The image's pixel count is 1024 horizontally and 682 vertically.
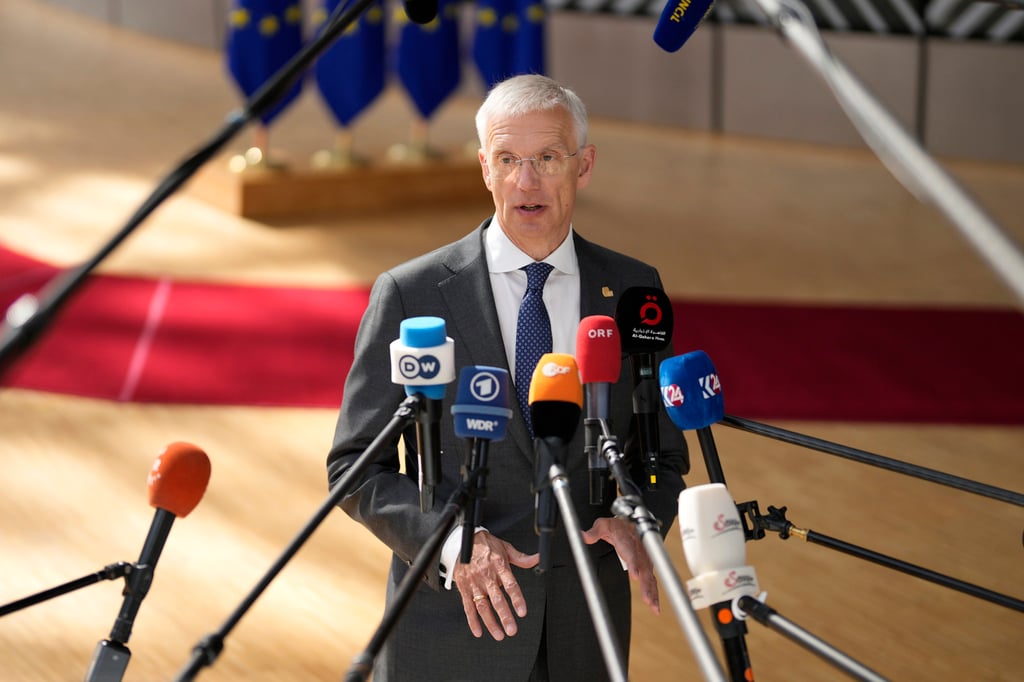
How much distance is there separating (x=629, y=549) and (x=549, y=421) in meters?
0.31

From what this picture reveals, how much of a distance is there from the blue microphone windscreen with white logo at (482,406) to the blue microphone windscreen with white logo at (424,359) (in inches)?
1.2

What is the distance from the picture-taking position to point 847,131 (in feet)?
28.1

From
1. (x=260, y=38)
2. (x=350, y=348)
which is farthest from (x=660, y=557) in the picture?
(x=260, y=38)

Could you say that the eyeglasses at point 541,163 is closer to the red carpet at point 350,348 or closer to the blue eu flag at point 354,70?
the red carpet at point 350,348

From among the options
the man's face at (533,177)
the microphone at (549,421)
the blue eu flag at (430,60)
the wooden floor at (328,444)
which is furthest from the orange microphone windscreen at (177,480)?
the blue eu flag at (430,60)

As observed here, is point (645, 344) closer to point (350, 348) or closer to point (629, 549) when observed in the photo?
point (629, 549)

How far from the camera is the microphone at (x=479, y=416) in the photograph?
59.7 inches

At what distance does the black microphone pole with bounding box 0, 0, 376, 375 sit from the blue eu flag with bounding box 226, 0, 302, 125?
5.90 meters

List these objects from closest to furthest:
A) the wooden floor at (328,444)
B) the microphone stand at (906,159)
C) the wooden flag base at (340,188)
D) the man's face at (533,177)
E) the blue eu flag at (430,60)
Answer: the microphone stand at (906,159), the man's face at (533,177), the wooden floor at (328,444), the wooden flag base at (340,188), the blue eu flag at (430,60)

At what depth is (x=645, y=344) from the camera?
176 cm

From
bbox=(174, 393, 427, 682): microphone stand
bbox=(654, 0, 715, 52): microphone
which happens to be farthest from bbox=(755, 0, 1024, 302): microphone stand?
bbox=(174, 393, 427, 682): microphone stand

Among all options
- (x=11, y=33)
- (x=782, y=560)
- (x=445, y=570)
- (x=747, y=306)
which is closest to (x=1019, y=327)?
(x=747, y=306)

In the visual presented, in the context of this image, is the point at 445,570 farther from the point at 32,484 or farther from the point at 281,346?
the point at 281,346

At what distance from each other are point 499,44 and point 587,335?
602 centimetres
